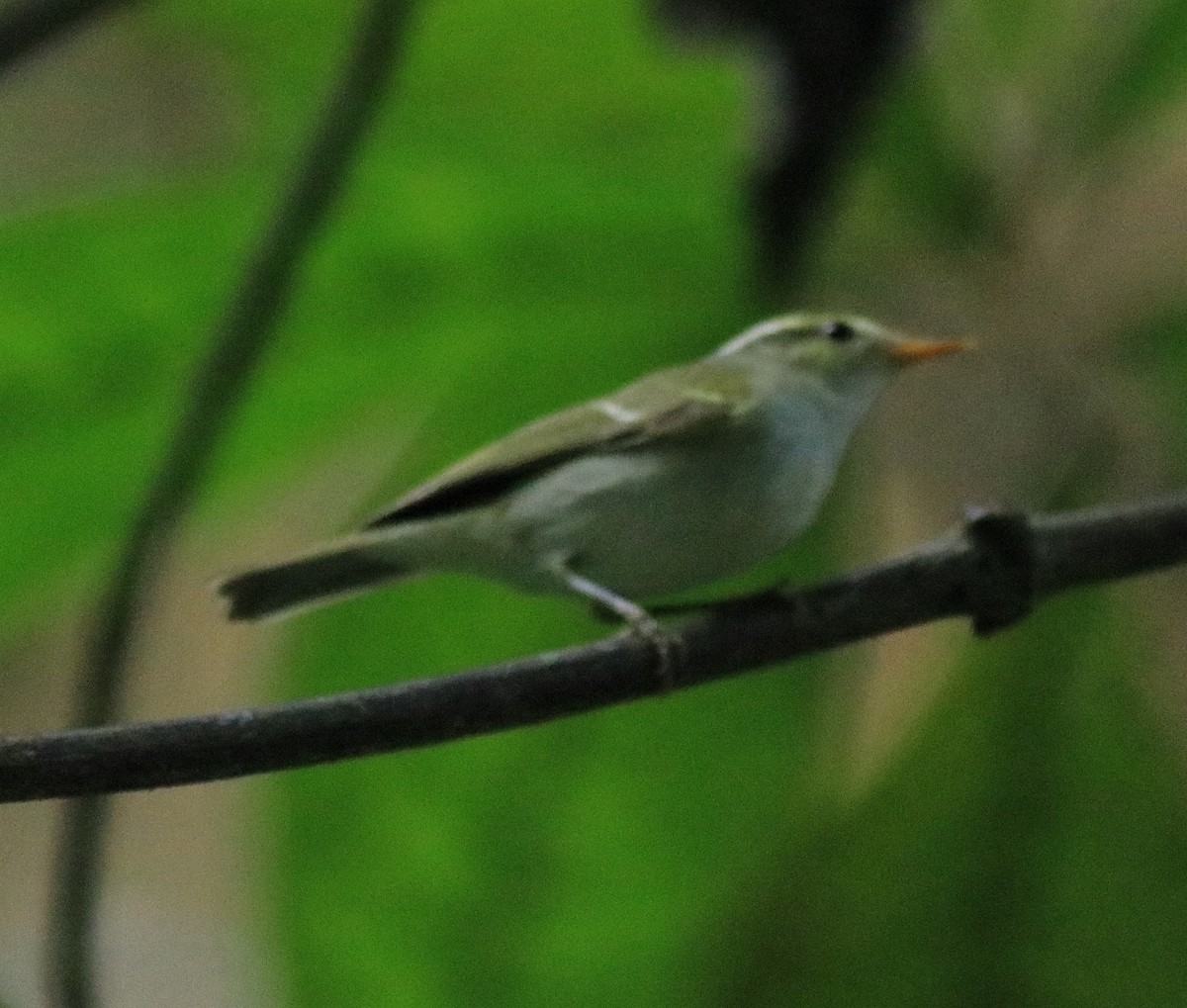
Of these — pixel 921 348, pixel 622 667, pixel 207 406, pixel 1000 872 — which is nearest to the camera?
pixel 622 667

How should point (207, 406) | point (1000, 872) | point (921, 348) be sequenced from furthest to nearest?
point (921, 348), point (1000, 872), point (207, 406)

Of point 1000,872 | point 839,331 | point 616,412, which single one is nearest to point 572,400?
point 616,412

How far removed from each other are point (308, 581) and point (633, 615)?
0.62ft

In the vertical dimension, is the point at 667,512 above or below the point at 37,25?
below

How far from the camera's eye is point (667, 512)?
0.89 metres

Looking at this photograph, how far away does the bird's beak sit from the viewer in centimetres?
92

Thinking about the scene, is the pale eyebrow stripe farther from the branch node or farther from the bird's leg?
the branch node

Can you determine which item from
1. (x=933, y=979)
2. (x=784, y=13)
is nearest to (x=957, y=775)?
(x=933, y=979)

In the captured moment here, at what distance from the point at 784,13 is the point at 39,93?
1095 mm

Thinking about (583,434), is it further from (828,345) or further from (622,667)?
(622,667)

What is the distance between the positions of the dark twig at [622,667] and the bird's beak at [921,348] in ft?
Answer: 0.73

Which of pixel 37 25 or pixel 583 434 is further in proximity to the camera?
pixel 583 434

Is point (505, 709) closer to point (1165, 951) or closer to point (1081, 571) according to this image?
point (1081, 571)

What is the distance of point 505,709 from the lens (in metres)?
0.56
